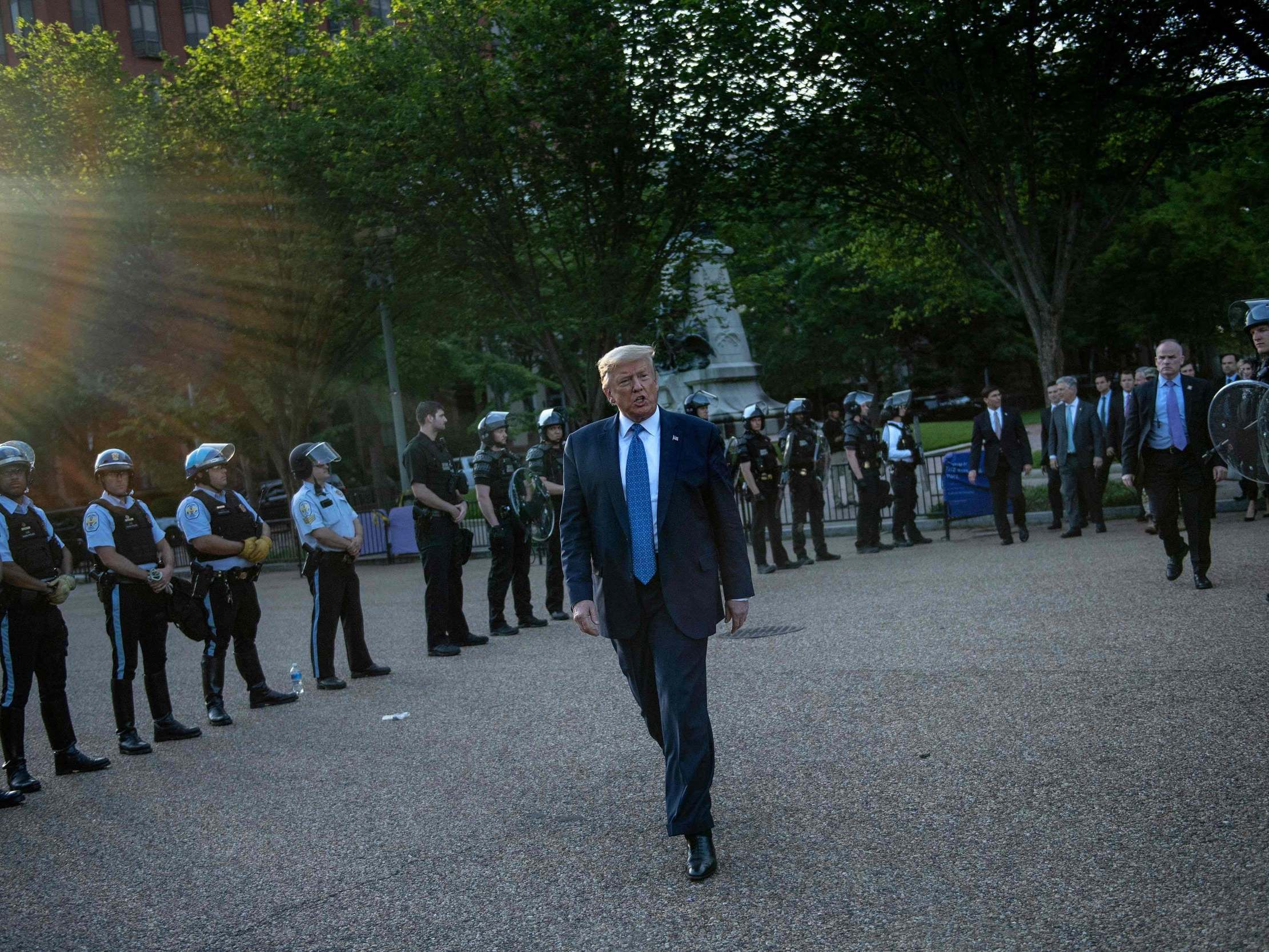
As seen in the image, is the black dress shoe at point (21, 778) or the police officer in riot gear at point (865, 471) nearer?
the black dress shoe at point (21, 778)

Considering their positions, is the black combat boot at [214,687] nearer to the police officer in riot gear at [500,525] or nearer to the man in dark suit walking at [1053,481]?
the police officer in riot gear at [500,525]

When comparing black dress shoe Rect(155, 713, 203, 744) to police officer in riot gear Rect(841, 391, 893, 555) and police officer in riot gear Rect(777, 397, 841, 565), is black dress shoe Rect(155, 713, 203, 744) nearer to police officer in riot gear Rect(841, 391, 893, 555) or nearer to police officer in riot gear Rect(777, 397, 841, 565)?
police officer in riot gear Rect(777, 397, 841, 565)

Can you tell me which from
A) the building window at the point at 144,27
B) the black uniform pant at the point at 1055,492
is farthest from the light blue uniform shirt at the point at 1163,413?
the building window at the point at 144,27

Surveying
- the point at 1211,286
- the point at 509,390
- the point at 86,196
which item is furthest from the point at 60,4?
the point at 1211,286

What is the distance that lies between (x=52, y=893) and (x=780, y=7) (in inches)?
644

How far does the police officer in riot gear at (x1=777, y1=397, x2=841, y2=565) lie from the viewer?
1636 cm

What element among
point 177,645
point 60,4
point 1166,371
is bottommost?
point 177,645

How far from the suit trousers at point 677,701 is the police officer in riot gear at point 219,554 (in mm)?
4773

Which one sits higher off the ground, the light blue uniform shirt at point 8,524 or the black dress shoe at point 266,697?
the light blue uniform shirt at point 8,524

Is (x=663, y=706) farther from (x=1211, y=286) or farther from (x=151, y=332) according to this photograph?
(x=1211, y=286)

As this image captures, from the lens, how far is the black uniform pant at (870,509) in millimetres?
17188

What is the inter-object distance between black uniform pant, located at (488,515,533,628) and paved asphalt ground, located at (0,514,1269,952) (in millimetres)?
2128

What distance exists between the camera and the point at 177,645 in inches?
615

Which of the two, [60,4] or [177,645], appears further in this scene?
[60,4]
